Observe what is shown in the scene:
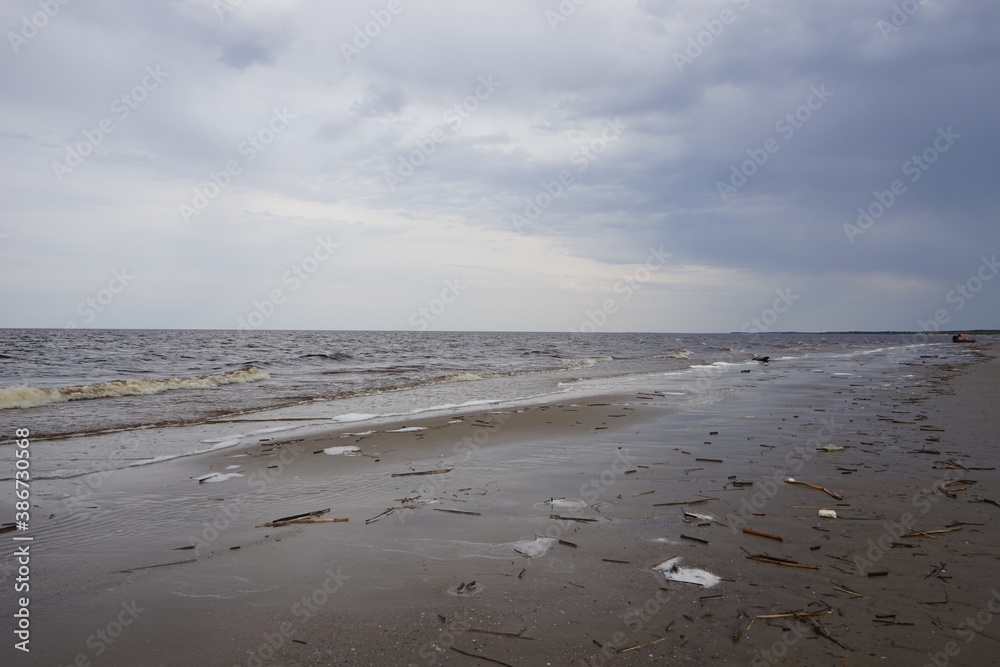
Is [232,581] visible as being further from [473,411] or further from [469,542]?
[473,411]

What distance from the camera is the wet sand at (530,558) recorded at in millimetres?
3389

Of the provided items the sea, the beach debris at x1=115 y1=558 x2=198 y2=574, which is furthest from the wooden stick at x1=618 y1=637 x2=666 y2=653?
the sea

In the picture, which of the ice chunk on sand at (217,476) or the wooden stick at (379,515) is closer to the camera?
the wooden stick at (379,515)

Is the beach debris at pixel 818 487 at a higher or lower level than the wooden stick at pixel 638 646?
higher

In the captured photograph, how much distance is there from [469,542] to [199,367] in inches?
1236

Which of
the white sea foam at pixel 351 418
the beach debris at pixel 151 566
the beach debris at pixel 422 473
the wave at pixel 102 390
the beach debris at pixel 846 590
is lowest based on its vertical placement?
the beach debris at pixel 151 566

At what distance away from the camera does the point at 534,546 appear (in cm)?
489

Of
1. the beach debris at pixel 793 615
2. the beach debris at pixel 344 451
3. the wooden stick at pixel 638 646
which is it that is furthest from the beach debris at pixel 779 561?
the beach debris at pixel 344 451

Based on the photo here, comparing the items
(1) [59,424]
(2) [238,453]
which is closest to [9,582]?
(2) [238,453]

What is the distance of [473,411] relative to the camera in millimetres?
13945

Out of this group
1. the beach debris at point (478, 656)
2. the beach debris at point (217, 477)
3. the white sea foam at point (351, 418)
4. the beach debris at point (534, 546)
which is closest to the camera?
the beach debris at point (478, 656)

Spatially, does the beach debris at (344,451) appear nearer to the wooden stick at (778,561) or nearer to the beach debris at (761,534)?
the beach debris at (761,534)

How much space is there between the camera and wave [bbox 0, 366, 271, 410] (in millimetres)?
16125

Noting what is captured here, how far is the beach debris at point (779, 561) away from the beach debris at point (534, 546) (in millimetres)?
1743
